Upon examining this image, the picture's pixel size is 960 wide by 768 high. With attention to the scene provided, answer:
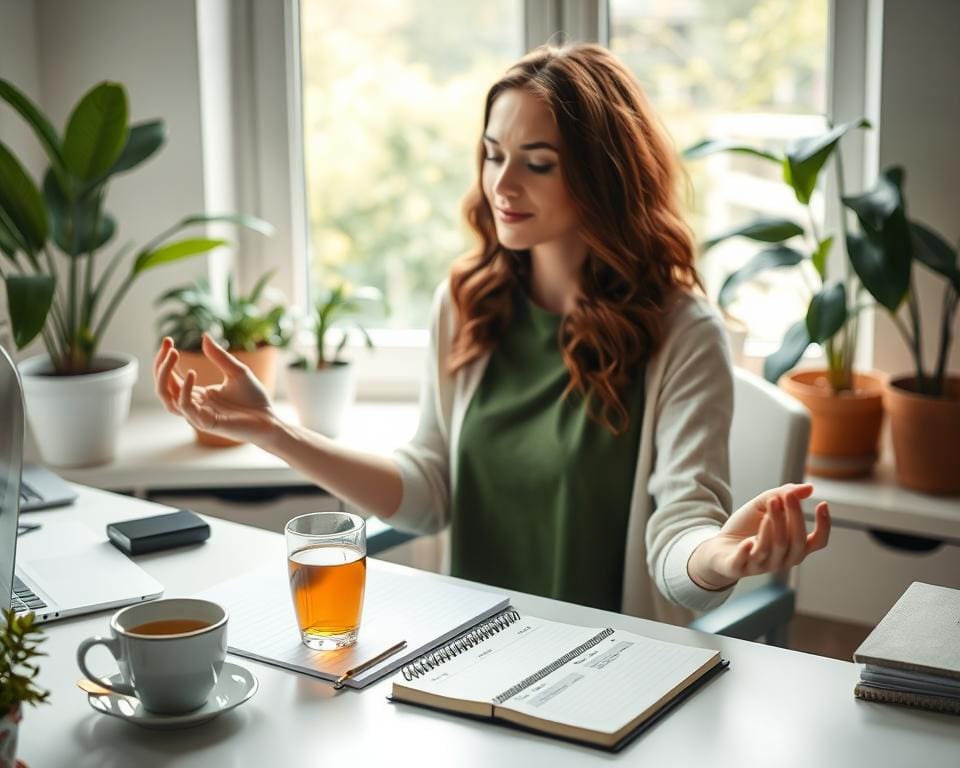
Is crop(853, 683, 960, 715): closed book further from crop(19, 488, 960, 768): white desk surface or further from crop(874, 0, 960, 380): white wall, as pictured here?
crop(874, 0, 960, 380): white wall

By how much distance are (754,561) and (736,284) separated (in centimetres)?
104

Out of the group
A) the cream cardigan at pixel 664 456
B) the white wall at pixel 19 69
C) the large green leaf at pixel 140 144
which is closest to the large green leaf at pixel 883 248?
the cream cardigan at pixel 664 456

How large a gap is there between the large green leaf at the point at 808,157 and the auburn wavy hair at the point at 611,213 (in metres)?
0.35

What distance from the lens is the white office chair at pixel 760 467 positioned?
4.78 feet

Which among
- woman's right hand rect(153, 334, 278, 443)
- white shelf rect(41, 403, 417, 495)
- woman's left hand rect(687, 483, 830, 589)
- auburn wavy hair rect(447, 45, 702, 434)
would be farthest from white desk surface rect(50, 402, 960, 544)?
woman's left hand rect(687, 483, 830, 589)

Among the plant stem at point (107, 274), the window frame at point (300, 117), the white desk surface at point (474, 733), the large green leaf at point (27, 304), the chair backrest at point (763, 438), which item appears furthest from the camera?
the window frame at point (300, 117)

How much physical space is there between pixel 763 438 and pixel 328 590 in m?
0.75

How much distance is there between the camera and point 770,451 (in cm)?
164

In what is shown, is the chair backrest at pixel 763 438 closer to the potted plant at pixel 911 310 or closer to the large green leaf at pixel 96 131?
the potted plant at pixel 911 310

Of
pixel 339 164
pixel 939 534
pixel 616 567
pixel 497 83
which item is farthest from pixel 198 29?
pixel 939 534

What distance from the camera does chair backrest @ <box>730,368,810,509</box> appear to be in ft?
5.27

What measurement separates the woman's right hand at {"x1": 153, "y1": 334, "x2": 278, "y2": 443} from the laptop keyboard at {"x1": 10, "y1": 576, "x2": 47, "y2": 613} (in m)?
0.28

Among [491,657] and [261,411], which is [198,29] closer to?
[261,411]

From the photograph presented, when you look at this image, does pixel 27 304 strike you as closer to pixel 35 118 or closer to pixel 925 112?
pixel 35 118
